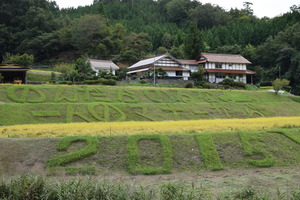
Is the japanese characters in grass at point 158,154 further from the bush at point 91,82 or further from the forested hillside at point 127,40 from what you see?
the forested hillside at point 127,40

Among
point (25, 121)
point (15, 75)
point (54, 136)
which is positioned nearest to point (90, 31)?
point (15, 75)

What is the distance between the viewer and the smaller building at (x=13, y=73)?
Answer: 41562 mm

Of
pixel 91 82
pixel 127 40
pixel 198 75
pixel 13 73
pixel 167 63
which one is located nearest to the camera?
pixel 13 73

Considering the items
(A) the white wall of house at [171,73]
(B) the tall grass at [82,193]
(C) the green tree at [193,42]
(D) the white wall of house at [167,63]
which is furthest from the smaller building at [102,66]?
(B) the tall grass at [82,193]

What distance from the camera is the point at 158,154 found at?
563 inches

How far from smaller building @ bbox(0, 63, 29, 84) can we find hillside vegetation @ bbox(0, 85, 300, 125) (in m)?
10.8

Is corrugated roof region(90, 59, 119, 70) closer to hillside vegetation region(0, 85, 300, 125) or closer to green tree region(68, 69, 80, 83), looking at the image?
green tree region(68, 69, 80, 83)

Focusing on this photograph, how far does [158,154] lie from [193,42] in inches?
2153

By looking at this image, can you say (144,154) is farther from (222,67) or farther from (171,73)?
(222,67)

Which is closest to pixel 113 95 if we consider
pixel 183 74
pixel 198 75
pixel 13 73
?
pixel 13 73

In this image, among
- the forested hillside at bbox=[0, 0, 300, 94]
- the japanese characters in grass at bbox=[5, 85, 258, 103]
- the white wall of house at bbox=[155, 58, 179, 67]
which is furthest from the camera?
the forested hillside at bbox=[0, 0, 300, 94]

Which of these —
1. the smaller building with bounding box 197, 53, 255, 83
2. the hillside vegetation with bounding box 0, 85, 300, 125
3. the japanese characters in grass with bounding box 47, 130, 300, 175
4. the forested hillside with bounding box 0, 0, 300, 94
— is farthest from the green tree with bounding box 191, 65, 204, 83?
the japanese characters in grass with bounding box 47, 130, 300, 175

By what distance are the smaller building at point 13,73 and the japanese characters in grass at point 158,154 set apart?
31739 mm

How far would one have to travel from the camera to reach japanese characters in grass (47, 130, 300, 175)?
13.1 m
